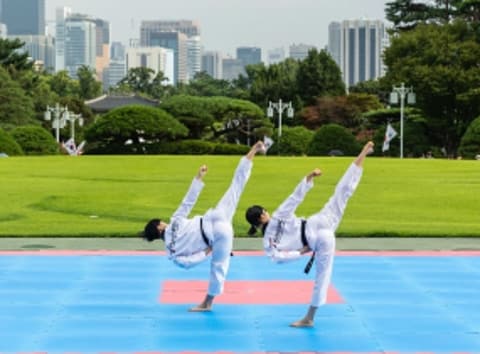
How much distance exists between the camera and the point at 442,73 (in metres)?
57.8

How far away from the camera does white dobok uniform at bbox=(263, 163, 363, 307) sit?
33.7 feet

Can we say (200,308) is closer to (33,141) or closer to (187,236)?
(187,236)

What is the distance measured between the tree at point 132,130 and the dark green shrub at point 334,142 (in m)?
10.5

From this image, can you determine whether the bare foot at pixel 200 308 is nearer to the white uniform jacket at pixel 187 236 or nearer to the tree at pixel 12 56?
the white uniform jacket at pixel 187 236

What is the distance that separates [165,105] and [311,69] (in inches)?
802

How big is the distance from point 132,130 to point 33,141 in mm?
8108

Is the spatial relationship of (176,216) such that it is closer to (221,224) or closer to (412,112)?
(221,224)

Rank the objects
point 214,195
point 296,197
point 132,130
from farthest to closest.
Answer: point 132,130 < point 214,195 < point 296,197

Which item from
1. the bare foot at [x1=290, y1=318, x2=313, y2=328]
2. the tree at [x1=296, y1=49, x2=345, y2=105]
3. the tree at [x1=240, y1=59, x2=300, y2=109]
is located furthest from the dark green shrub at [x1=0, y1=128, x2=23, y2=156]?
the bare foot at [x1=290, y1=318, x2=313, y2=328]

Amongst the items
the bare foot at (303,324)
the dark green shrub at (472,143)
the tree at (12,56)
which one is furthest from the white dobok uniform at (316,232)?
the tree at (12,56)

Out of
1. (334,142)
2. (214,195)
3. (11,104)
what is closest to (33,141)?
(11,104)

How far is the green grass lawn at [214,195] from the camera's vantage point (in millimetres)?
21359

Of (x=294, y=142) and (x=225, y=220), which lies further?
(x=294, y=142)

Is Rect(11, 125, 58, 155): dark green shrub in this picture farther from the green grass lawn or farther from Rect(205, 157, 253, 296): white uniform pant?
Rect(205, 157, 253, 296): white uniform pant
